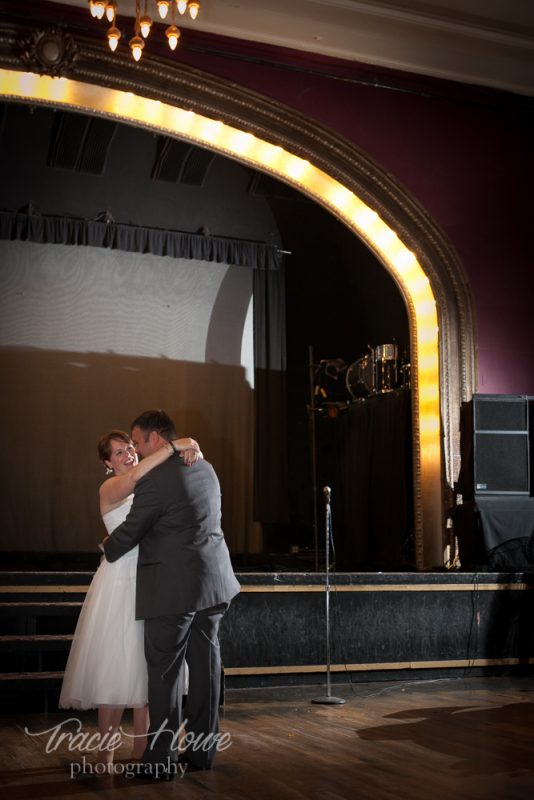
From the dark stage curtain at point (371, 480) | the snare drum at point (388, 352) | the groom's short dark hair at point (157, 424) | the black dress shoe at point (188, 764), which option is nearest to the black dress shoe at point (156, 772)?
the black dress shoe at point (188, 764)

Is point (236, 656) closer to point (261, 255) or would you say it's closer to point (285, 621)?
point (285, 621)

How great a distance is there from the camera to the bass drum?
31.5 feet

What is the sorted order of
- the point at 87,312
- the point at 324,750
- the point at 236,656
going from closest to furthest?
the point at 324,750 → the point at 236,656 → the point at 87,312

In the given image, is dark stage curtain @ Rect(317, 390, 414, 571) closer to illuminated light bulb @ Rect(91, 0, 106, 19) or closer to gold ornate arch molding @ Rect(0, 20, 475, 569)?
gold ornate arch molding @ Rect(0, 20, 475, 569)

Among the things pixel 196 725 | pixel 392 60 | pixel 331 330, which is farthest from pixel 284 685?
pixel 331 330

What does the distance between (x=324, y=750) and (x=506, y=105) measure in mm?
6245

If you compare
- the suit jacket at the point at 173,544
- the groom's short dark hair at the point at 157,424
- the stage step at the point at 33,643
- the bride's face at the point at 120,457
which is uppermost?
the groom's short dark hair at the point at 157,424

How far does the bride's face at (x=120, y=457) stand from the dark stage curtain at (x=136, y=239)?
6490 mm

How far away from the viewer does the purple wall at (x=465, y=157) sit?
25.8 ft

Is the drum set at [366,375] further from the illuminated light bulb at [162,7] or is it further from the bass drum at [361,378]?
the illuminated light bulb at [162,7]

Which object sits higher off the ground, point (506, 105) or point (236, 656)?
point (506, 105)

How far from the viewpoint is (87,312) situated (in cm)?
1068

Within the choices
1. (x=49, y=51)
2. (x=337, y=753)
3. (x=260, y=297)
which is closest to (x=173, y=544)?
(x=337, y=753)

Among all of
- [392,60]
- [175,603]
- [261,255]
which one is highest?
[392,60]
